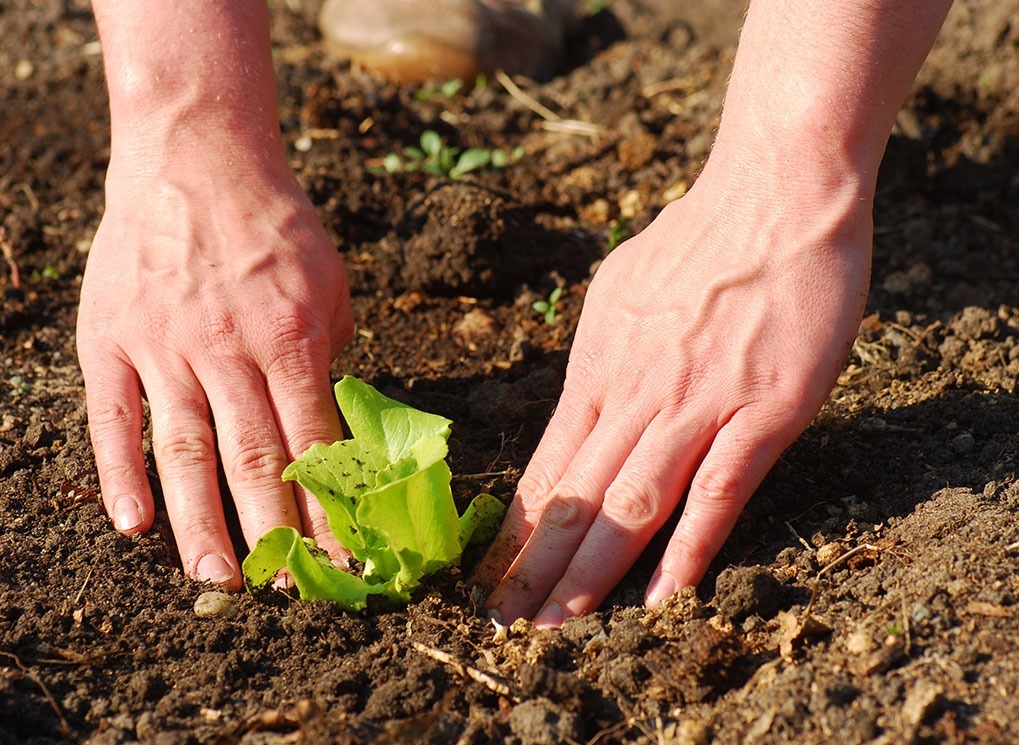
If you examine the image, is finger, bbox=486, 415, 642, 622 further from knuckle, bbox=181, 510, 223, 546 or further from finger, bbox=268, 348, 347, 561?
knuckle, bbox=181, 510, 223, 546

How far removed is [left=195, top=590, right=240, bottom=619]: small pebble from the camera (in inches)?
82.7

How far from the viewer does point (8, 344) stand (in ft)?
10.2

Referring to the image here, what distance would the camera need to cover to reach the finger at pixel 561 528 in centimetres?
210

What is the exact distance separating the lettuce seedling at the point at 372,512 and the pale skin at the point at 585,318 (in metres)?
0.15

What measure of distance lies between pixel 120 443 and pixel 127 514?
0.16 meters

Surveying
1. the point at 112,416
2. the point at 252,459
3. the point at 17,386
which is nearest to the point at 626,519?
the point at 252,459

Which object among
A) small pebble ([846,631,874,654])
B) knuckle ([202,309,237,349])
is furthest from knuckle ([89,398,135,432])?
small pebble ([846,631,874,654])

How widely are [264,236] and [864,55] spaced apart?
4.46ft

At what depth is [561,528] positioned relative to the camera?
2.10 meters

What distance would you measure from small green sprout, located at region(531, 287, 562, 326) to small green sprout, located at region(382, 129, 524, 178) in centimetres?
81

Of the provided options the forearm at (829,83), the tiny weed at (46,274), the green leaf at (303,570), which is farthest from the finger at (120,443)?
the forearm at (829,83)

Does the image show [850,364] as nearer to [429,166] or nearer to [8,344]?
[429,166]

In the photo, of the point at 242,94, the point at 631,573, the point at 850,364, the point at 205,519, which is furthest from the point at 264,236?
the point at 850,364

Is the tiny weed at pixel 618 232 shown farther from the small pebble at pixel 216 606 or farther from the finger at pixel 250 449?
the small pebble at pixel 216 606
